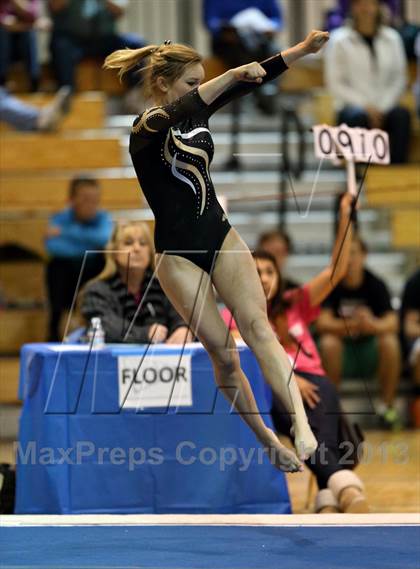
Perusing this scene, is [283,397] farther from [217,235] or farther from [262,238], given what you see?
[262,238]

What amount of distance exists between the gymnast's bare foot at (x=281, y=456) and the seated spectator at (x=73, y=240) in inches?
120

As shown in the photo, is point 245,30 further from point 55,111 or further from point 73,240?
point 73,240

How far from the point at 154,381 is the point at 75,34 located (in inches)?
169

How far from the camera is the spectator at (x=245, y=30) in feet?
29.3

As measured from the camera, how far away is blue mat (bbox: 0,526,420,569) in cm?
393

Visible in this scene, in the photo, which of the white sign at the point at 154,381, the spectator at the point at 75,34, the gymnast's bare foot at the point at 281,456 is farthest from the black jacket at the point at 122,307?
the spectator at the point at 75,34

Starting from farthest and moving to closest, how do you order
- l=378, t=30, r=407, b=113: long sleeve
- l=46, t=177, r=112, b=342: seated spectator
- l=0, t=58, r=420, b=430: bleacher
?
l=378, t=30, r=407, b=113: long sleeve, l=0, t=58, r=420, b=430: bleacher, l=46, t=177, r=112, b=342: seated spectator

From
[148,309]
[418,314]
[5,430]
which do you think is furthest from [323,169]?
[148,309]

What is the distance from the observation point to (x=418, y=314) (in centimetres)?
741

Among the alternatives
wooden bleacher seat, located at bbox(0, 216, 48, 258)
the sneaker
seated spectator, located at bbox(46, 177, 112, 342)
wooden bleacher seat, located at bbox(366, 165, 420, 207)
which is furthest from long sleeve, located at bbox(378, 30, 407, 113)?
wooden bleacher seat, located at bbox(0, 216, 48, 258)

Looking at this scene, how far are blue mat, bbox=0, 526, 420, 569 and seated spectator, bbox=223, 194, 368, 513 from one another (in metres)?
0.64

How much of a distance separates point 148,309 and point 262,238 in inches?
63.8

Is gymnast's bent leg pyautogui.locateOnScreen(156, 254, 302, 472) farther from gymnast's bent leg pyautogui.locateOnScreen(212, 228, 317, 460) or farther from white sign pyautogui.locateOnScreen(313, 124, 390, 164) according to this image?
white sign pyautogui.locateOnScreen(313, 124, 390, 164)

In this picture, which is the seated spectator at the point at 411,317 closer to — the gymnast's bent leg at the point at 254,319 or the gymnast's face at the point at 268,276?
the gymnast's face at the point at 268,276
